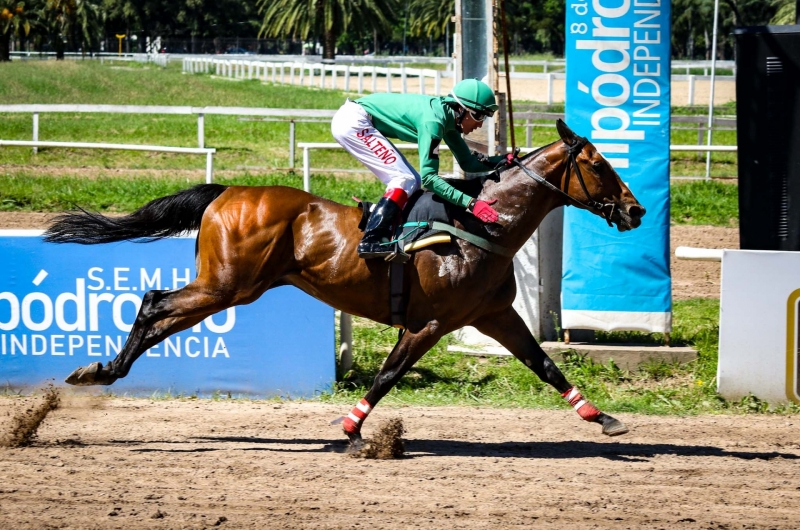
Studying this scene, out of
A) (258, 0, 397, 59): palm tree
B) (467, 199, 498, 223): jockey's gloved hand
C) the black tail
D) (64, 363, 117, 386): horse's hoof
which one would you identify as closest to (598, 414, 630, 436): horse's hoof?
(467, 199, 498, 223): jockey's gloved hand

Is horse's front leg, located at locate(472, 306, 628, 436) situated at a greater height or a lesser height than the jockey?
lesser

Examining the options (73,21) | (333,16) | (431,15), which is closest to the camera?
(333,16)

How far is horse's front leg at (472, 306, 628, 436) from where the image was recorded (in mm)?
6078

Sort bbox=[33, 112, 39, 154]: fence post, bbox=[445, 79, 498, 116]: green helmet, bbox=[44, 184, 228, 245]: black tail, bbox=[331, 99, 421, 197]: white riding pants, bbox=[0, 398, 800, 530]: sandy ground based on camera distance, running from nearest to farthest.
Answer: bbox=[0, 398, 800, 530]: sandy ground
bbox=[445, 79, 498, 116]: green helmet
bbox=[331, 99, 421, 197]: white riding pants
bbox=[44, 184, 228, 245]: black tail
bbox=[33, 112, 39, 154]: fence post

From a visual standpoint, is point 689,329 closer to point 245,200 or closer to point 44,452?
point 245,200

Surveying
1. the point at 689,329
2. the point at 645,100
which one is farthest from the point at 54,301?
the point at 689,329

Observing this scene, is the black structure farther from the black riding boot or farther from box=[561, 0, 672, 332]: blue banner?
the black riding boot

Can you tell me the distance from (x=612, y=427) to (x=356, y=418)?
5.22 ft

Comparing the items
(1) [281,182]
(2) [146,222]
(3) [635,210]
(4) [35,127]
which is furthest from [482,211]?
(4) [35,127]

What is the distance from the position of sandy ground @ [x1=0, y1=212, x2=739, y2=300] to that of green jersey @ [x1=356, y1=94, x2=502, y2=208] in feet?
16.5

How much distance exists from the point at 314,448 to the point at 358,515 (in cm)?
135

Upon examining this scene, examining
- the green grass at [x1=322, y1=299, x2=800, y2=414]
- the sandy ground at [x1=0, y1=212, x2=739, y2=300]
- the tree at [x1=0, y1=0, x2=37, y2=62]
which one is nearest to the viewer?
the green grass at [x1=322, y1=299, x2=800, y2=414]

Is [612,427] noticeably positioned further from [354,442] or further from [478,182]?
[478,182]

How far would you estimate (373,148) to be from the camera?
5949mm
